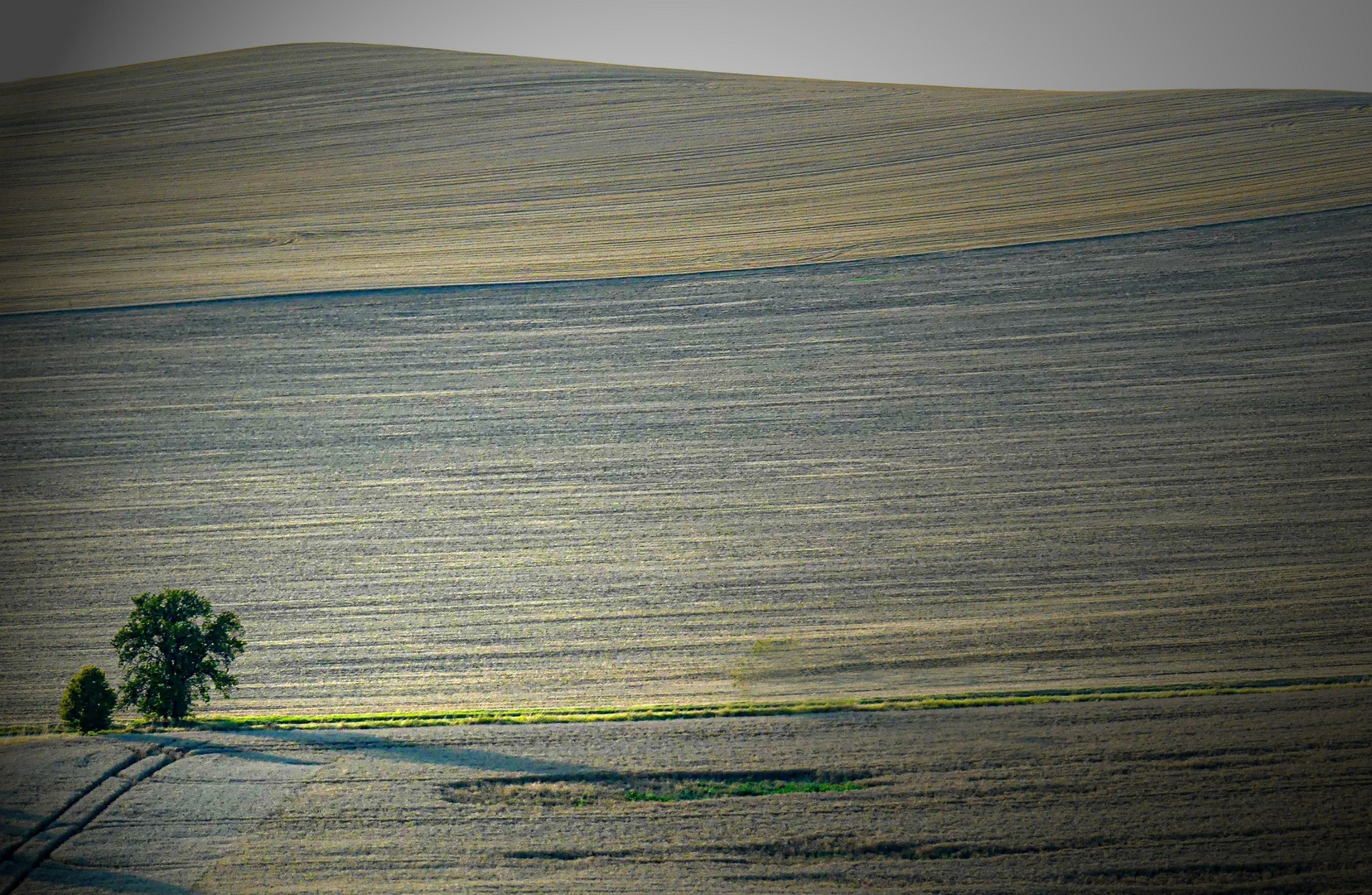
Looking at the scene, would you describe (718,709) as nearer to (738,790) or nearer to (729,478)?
(738,790)

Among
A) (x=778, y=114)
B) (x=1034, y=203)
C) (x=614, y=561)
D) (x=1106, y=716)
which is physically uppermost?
(x=778, y=114)

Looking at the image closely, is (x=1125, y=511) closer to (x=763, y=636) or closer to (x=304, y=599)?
(x=763, y=636)

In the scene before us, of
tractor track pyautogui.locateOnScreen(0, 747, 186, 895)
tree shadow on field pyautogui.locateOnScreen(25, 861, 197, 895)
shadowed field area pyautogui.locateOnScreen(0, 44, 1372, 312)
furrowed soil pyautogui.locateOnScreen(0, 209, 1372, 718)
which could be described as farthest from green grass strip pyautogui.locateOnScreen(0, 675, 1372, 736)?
shadowed field area pyautogui.locateOnScreen(0, 44, 1372, 312)

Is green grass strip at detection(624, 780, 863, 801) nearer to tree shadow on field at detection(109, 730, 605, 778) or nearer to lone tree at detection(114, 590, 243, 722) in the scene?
tree shadow on field at detection(109, 730, 605, 778)

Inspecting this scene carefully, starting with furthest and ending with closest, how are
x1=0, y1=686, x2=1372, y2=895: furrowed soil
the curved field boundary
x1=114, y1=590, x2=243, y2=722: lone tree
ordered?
x1=114, y1=590, x2=243, y2=722: lone tree, the curved field boundary, x1=0, y1=686, x2=1372, y2=895: furrowed soil

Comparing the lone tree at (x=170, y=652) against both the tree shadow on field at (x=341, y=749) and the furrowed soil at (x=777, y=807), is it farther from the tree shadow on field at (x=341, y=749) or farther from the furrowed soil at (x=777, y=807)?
the furrowed soil at (x=777, y=807)

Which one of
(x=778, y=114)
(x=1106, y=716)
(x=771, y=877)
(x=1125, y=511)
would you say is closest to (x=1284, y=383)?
(x=1125, y=511)

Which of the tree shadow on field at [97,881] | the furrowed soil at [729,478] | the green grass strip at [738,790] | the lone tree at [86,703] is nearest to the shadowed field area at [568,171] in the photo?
the furrowed soil at [729,478]
